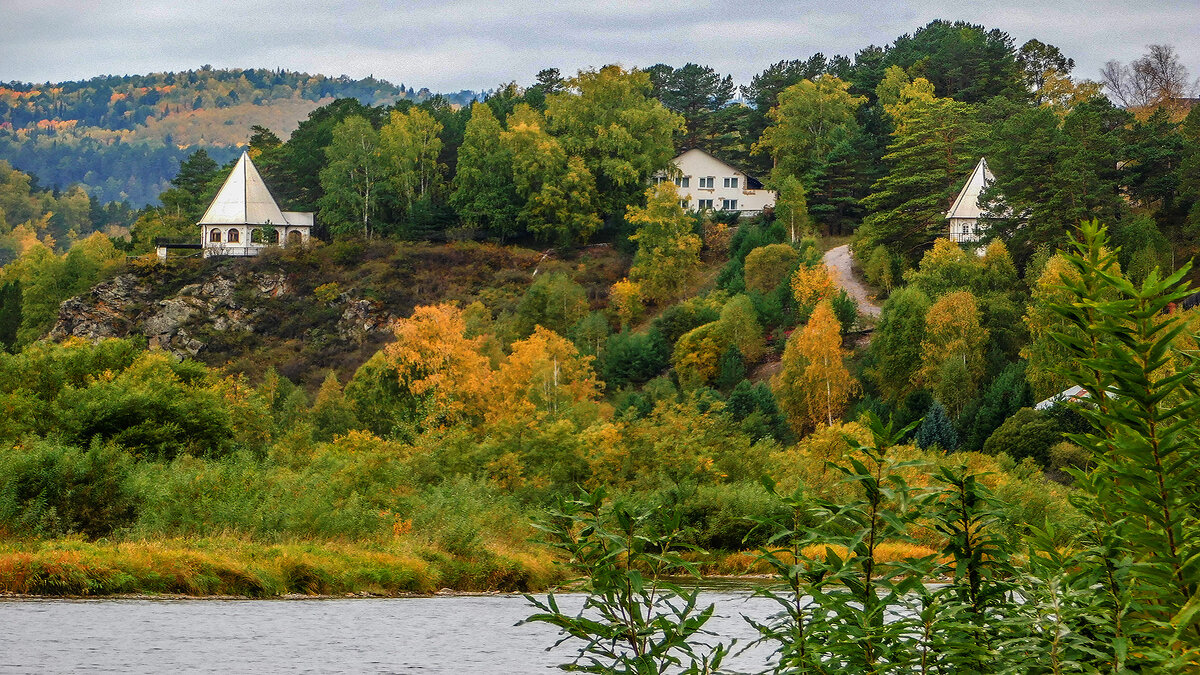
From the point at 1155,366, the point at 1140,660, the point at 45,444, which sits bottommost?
the point at 45,444

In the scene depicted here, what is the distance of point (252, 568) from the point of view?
105 ft

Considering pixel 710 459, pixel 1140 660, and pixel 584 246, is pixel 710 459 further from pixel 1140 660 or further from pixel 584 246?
pixel 584 246

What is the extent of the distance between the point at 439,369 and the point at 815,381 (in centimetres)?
1913

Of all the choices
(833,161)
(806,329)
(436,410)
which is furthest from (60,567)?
(833,161)

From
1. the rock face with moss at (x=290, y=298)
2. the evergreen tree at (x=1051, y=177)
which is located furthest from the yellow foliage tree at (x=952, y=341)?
the rock face with moss at (x=290, y=298)

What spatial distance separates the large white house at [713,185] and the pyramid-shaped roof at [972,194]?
30.8 meters

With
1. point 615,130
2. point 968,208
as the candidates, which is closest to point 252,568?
point 968,208

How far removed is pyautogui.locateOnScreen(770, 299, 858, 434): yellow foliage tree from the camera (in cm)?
7044

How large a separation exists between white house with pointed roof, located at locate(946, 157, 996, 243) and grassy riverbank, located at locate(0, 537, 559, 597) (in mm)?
54001

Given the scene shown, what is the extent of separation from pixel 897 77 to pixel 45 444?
9533cm

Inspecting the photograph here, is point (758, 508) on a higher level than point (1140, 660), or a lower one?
lower

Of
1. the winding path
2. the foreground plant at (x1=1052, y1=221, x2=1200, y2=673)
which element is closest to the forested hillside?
the foreground plant at (x1=1052, y1=221, x2=1200, y2=673)

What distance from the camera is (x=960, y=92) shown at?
117062 mm

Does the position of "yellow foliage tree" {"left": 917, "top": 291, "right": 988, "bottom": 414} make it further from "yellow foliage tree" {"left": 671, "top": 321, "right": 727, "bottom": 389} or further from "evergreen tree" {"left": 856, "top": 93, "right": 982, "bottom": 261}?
"evergreen tree" {"left": 856, "top": 93, "right": 982, "bottom": 261}
